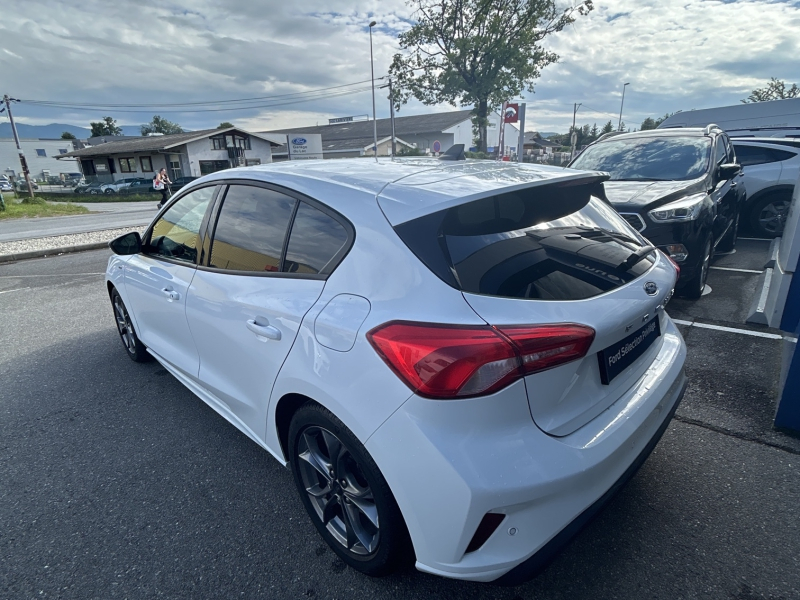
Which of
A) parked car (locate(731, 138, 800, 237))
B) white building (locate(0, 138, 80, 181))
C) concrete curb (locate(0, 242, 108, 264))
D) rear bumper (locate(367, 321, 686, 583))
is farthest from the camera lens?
white building (locate(0, 138, 80, 181))

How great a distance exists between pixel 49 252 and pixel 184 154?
116 feet

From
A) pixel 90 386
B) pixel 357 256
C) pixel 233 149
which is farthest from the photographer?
pixel 233 149

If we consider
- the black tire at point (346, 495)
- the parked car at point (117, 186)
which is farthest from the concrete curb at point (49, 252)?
the parked car at point (117, 186)

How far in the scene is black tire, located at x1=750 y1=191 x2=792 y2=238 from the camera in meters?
7.88

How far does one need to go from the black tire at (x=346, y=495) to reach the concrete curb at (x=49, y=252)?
34.2 feet

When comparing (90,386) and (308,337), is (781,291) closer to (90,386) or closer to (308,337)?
(308,337)

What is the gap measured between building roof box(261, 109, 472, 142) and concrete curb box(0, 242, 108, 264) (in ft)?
142

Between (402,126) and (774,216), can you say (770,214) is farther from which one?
(402,126)

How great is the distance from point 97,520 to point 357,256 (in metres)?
1.98

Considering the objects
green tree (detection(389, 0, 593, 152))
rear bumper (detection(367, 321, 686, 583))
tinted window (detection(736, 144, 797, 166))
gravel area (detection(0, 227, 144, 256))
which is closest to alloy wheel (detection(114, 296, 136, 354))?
rear bumper (detection(367, 321, 686, 583))

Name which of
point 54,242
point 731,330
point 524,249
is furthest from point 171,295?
point 54,242

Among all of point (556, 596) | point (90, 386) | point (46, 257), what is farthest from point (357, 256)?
point (46, 257)

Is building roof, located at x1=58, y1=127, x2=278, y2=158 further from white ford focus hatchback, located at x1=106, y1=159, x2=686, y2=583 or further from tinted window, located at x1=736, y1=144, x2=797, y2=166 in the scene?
white ford focus hatchback, located at x1=106, y1=159, x2=686, y2=583

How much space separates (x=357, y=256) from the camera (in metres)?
1.77
